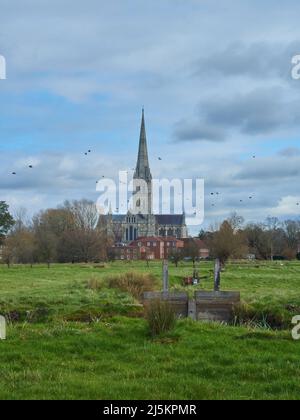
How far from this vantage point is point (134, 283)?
2723 cm

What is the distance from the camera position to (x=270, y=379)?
902cm

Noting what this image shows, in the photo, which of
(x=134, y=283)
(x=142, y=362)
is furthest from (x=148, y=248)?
(x=142, y=362)

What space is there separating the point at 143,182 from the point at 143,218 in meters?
11.4

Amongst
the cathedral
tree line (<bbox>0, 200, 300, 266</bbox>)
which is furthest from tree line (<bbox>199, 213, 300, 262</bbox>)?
the cathedral

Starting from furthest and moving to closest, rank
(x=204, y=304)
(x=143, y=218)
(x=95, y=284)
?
(x=143, y=218) < (x=95, y=284) < (x=204, y=304)

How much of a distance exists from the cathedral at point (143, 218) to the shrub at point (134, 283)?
143 meters

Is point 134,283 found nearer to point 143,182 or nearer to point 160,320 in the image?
point 160,320

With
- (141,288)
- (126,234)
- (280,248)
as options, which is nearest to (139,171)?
(126,234)

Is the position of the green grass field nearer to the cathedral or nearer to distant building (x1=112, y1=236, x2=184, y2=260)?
distant building (x1=112, y1=236, x2=184, y2=260)

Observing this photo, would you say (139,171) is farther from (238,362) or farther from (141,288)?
(238,362)

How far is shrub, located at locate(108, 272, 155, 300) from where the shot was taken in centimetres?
2572

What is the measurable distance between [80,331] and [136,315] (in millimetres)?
4868

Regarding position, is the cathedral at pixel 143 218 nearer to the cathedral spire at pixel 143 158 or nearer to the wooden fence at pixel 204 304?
the cathedral spire at pixel 143 158

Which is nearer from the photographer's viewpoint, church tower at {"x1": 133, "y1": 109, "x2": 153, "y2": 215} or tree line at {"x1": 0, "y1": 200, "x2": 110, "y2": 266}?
tree line at {"x1": 0, "y1": 200, "x2": 110, "y2": 266}
